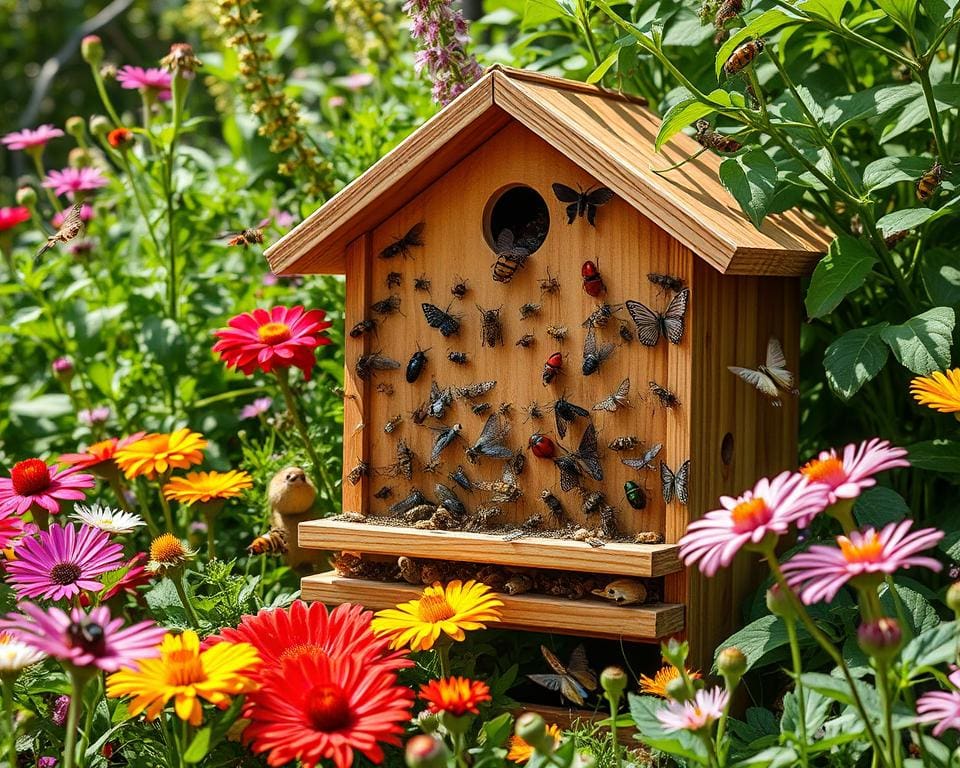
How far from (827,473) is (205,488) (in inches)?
47.1

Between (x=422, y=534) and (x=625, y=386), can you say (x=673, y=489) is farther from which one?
(x=422, y=534)

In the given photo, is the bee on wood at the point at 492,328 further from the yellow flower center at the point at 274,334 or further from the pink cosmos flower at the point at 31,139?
the pink cosmos flower at the point at 31,139

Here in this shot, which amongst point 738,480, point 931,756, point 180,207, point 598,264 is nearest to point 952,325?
point 738,480

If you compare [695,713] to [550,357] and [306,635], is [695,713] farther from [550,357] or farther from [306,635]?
[550,357]

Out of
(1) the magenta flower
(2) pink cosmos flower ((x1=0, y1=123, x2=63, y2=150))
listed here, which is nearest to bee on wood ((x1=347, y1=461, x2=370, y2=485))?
(1) the magenta flower

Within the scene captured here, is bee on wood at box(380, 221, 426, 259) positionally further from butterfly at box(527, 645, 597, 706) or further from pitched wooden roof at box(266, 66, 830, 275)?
butterfly at box(527, 645, 597, 706)

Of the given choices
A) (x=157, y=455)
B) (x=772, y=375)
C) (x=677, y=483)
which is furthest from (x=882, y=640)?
(x=157, y=455)

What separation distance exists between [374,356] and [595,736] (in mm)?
765

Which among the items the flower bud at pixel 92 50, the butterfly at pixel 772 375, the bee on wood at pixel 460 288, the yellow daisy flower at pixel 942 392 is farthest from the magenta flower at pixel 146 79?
the yellow daisy flower at pixel 942 392

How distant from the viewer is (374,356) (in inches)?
90.5

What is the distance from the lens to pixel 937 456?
6.79 ft

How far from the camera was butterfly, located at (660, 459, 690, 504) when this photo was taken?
1.99 meters

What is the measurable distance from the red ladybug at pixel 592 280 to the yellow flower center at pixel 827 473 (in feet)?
2.13

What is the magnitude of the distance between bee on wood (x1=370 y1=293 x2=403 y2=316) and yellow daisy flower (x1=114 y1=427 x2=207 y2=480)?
1.31ft
